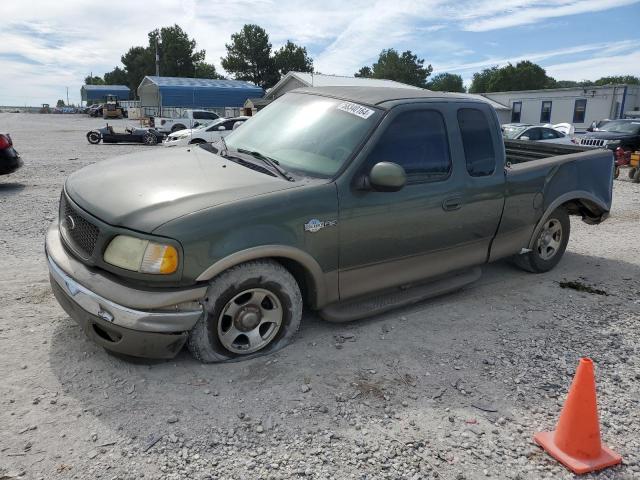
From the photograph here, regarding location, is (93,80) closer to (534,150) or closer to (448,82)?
(448,82)

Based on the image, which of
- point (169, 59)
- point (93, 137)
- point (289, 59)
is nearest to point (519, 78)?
point (289, 59)

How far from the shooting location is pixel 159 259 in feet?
9.71

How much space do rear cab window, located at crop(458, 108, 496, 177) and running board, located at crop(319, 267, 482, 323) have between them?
0.97 m

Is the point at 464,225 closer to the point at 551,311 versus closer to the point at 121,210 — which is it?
the point at 551,311

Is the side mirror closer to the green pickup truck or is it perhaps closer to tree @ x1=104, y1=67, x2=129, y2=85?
the green pickup truck

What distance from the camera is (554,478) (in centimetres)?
259

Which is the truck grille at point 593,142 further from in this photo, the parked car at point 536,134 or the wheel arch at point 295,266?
the wheel arch at point 295,266

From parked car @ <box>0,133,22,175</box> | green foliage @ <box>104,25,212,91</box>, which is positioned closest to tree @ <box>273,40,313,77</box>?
green foliage @ <box>104,25,212,91</box>

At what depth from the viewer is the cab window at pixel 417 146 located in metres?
3.84

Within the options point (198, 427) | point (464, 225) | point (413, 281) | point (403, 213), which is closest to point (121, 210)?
point (198, 427)

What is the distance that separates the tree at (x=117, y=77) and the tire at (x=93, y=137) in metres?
84.1

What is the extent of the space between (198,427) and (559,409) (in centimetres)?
220

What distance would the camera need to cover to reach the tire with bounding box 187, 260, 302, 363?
322 cm

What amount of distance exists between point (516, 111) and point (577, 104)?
544cm
